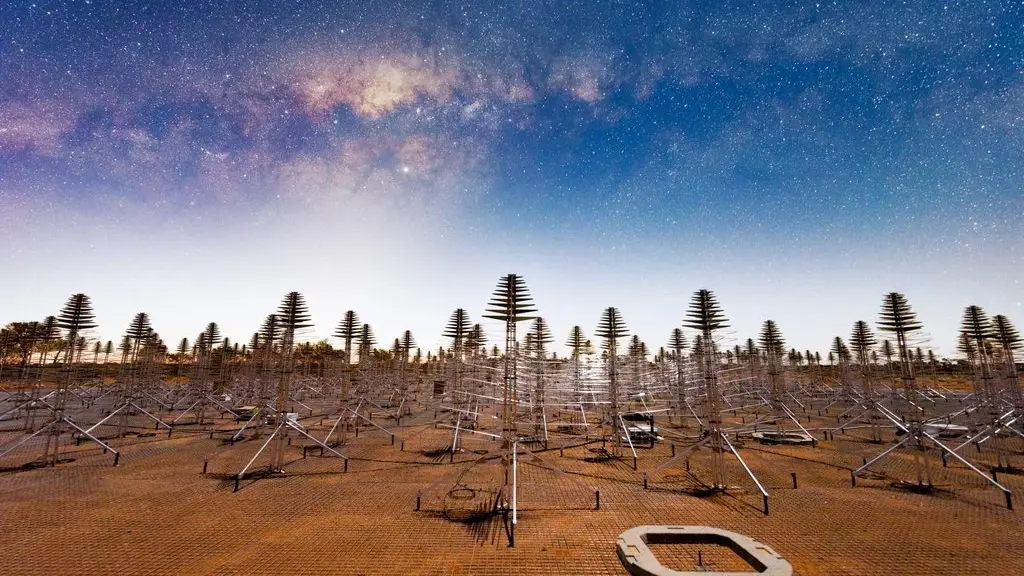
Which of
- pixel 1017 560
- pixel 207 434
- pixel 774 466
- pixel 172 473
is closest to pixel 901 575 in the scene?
pixel 1017 560

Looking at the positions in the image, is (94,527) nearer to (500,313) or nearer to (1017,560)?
(500,313)

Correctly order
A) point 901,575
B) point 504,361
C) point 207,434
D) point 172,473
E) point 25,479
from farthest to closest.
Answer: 1. point 207,434
2. point 172,473
3. point 25,479
4. point 504,361
5. point 901,575

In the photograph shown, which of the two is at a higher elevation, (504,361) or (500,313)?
(500,313)

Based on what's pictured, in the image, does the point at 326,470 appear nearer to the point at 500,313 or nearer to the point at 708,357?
the point at 500,313

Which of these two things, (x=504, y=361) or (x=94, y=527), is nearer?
(x=94, y=527)

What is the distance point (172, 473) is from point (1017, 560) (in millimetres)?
36574

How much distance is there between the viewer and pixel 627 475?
77.9 ft

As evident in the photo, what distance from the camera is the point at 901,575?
38.4 feet

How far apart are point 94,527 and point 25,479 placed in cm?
1204

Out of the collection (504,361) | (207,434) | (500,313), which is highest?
(500,313)

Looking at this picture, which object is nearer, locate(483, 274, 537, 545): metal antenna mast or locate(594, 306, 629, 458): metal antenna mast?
locate(483, 274, 537, 545): metal antenna mast

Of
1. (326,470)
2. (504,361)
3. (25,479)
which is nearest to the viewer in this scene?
(504,361)

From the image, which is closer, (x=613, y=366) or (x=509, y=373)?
(x=509, y=373)

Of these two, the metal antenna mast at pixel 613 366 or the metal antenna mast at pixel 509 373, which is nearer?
the metal antenna mast at pixel 509 373
